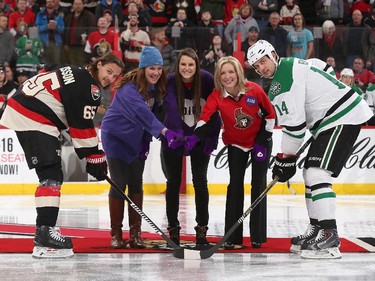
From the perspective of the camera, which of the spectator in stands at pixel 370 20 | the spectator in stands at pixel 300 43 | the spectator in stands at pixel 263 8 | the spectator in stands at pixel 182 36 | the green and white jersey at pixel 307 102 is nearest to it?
the green and white jersey at pixel 307 102

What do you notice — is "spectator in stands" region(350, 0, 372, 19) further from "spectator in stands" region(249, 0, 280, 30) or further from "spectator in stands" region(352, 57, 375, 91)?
"spectator in stands" region(352, 57, 375, 91)

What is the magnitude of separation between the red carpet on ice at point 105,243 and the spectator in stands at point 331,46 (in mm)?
5031

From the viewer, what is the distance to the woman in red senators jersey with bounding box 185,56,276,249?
6.33 meters

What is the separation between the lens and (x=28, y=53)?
12.1 m

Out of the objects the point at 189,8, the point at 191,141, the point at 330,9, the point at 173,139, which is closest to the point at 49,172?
the point at 173,139

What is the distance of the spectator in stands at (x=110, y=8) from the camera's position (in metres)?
13.2

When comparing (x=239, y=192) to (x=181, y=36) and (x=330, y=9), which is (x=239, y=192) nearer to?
(x=181, y=36)

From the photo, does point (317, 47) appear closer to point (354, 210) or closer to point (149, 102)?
point (354, 210)

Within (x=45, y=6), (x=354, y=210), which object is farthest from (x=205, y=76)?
(x=45, y=6)

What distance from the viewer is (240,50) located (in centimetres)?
1156

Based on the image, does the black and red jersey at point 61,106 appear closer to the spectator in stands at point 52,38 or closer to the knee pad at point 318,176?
the knee pad at point 318,176

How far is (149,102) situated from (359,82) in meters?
5.80

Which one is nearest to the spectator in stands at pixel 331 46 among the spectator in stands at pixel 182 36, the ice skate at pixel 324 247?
the spectator in stands at pixel 182 36

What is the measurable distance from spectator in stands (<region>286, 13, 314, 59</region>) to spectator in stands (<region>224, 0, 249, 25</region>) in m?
1.62
